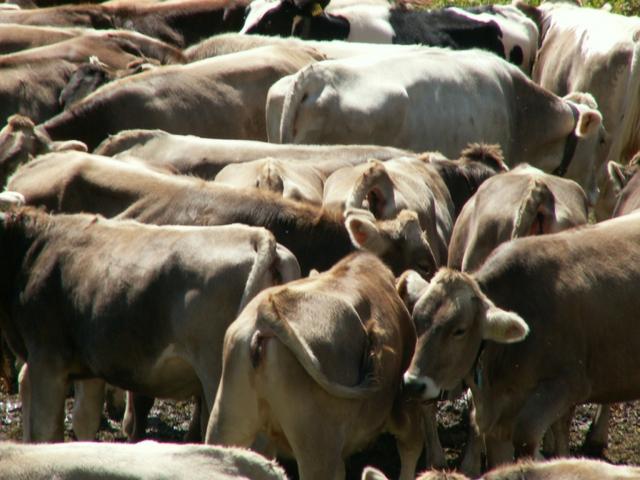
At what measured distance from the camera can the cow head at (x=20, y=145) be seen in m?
9.82

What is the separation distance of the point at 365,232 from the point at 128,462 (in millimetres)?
3206

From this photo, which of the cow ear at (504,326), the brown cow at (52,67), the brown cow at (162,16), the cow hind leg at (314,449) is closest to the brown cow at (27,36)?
the brown cow at (52,67)

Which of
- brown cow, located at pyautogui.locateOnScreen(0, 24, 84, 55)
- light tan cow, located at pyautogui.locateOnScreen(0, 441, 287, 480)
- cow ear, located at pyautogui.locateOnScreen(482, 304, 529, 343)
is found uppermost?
light tan cow, located at pyautogui.locateOnScreen(0, 441, 287, 480)

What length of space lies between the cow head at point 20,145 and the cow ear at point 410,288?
3.58 meters

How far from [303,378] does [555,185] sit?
141 inches

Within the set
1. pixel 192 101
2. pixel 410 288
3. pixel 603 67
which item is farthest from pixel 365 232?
pixel 603 67

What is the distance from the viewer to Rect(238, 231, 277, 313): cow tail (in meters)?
6.68

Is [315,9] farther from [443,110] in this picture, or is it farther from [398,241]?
[398,241]

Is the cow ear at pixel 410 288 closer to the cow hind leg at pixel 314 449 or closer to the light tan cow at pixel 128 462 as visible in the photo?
the cow hind leg at pixel 314 449

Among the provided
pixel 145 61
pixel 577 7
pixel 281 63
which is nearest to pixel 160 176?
pixel 281 63

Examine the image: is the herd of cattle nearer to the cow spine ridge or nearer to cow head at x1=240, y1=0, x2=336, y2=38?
the cow spine ridge

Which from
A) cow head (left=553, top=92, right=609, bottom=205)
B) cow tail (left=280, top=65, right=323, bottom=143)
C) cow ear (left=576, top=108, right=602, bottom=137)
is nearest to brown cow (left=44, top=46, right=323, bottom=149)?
cow tail (left=280, top=65, right=323, bottom=143)

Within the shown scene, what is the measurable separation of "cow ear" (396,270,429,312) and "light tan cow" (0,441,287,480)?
2.40 meters

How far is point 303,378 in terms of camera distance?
6062 millimetres
